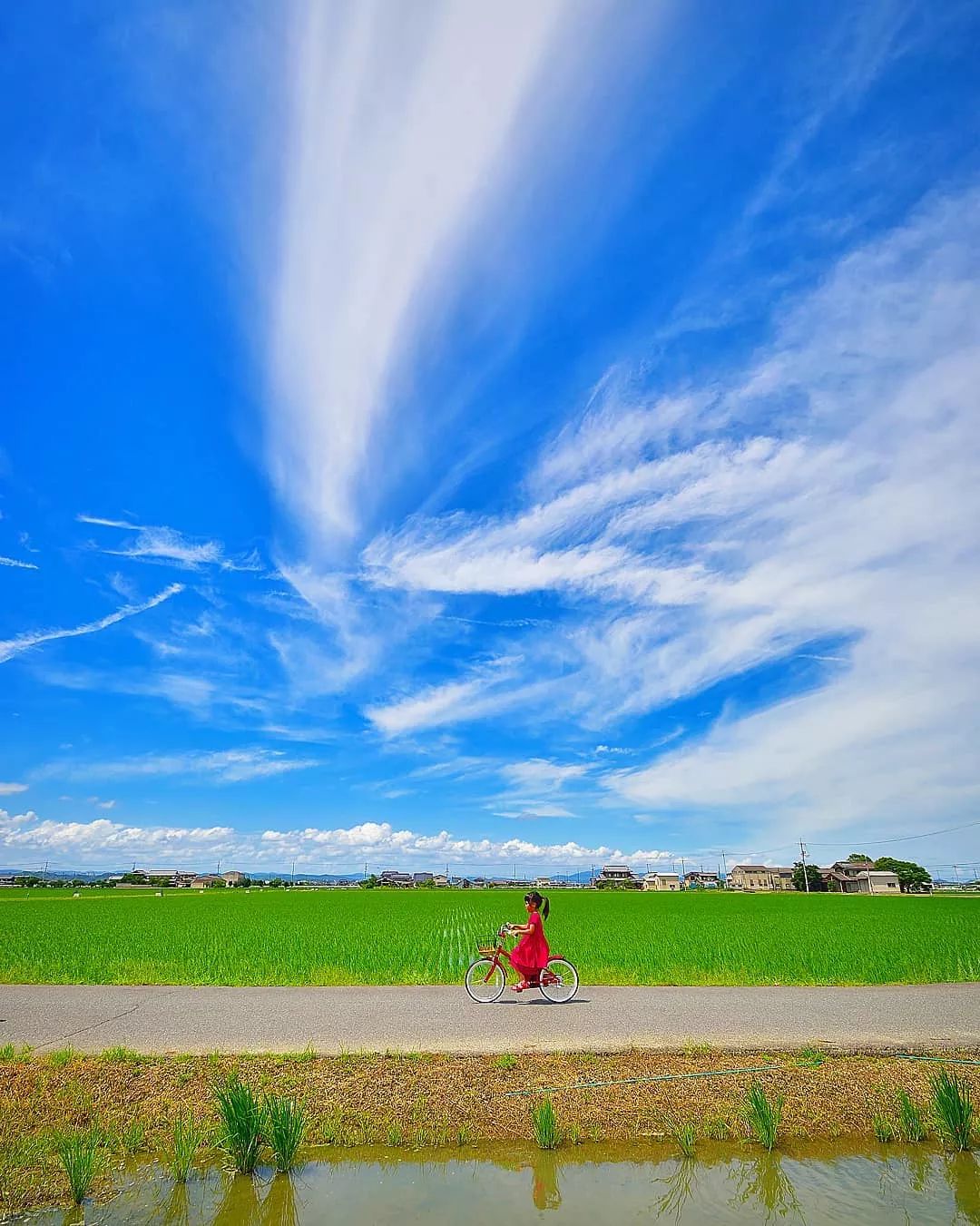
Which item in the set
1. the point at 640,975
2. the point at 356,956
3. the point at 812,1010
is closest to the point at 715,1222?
the point at 812,1010

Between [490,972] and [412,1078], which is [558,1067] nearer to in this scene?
[412,1078]

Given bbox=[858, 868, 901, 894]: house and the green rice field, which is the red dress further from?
bbox=[858, 868, 901, 894]: house

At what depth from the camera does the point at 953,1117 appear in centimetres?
741

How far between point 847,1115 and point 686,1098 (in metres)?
1.54

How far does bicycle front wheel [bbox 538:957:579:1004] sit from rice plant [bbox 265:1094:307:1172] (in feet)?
20.6

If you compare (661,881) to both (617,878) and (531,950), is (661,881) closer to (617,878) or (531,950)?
(617,878)

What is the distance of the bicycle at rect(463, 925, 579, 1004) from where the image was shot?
41.5ft

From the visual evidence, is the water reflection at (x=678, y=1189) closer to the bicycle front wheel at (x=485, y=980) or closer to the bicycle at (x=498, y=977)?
the bicycle at (x=498, y=977)

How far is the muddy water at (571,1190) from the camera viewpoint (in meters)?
5.96

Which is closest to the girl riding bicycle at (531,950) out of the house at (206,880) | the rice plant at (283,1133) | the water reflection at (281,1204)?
the rice plant at (283,1133)

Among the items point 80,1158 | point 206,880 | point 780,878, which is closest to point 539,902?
point 80,1158

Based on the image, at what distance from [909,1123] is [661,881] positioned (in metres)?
157

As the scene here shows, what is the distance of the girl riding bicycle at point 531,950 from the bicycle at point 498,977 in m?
0.14

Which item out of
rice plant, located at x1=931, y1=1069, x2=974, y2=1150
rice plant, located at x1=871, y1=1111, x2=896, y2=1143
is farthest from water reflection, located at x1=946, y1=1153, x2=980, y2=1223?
rice plant, located at x1=871, y1=1111, x2=896, y2=1143
